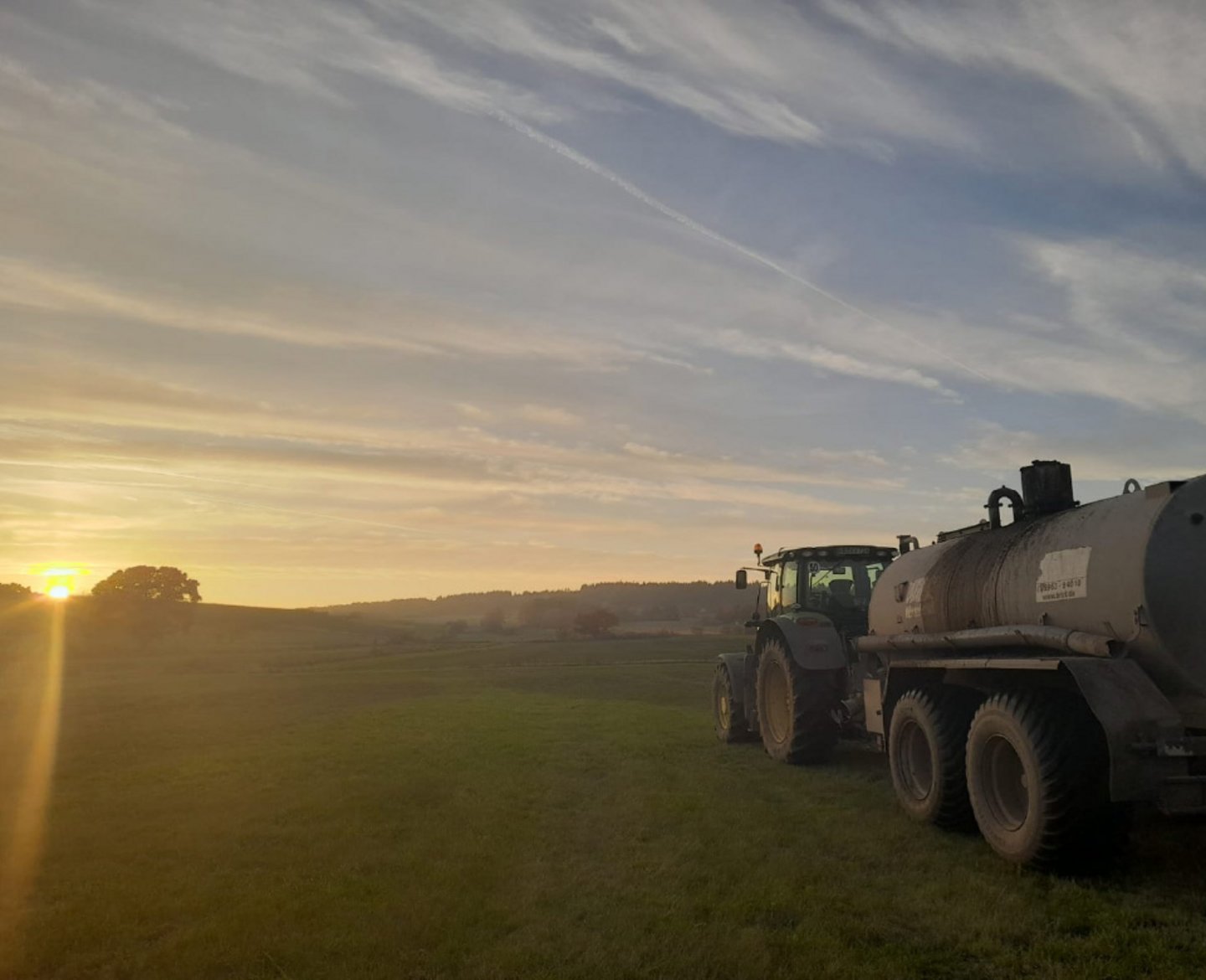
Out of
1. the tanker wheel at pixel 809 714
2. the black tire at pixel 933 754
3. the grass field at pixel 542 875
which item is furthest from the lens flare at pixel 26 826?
the tanker wheel at pixel 809 714

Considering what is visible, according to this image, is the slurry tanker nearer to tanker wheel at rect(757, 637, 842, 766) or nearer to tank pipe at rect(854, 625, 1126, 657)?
tank pipe at rect(854, 625, 1126, 657)

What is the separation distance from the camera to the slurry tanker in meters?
6.91

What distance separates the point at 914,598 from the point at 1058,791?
3.93 m

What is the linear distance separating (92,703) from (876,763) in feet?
75.4

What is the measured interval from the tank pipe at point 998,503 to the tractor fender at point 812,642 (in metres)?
3.95

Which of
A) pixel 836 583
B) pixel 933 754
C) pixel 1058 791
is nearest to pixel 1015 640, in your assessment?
pixel 1058 791

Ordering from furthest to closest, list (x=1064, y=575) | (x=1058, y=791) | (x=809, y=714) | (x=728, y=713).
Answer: (x=728, y=713) → (x=809, y=714) → (x=1064, y=575) → (x=1058, y=791)

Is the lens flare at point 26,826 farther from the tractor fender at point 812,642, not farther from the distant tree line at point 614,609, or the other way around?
the distant tree line at point 614,609

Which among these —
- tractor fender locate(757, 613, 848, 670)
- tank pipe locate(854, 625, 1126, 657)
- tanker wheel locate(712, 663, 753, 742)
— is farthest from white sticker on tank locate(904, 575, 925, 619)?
tanker wheel locate(712, 663, 753, 742)

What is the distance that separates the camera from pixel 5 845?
30.3 ft

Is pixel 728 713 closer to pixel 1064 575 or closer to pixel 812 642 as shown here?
pixel 812 642

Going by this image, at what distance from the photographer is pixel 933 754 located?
30.7 ft

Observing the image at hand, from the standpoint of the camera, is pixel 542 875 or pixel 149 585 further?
pixel 149 585

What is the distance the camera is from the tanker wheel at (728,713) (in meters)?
16.2
